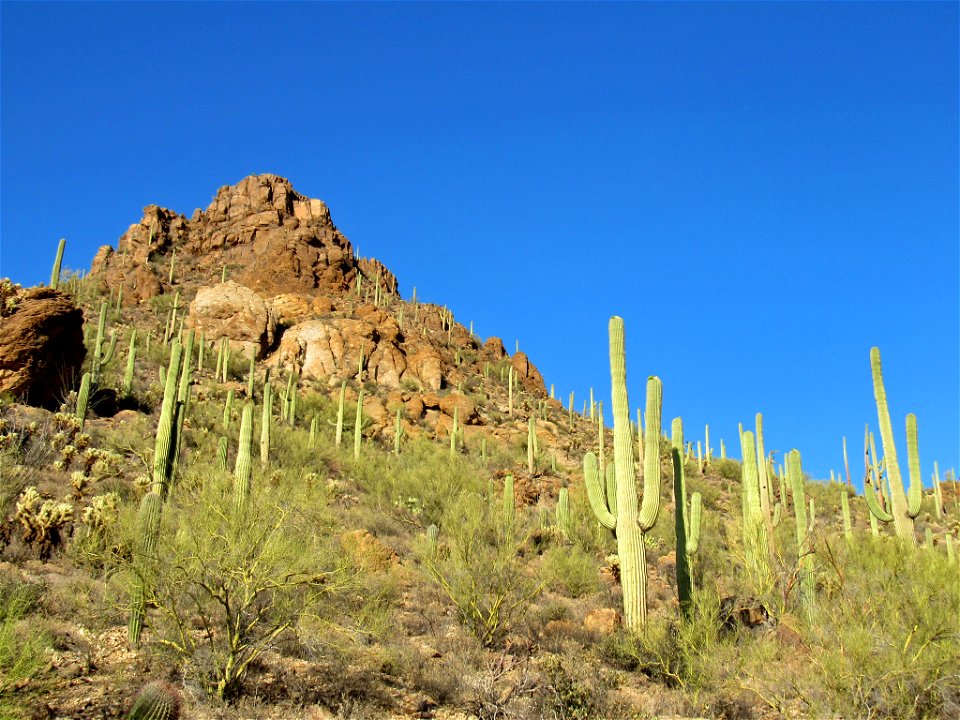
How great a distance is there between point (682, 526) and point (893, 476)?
5.97 meters

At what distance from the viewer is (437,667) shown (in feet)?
30.7

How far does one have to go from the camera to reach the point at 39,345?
2039 cm

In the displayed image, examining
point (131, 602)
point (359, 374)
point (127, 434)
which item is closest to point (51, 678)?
point (131, 602)

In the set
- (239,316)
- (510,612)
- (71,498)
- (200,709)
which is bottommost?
(200,709)

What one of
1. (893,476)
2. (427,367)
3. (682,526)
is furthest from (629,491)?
(427,367)

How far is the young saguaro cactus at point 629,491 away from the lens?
1080cm

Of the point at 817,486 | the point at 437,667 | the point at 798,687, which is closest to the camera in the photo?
the point at 798,687

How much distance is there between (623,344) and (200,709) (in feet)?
27.4

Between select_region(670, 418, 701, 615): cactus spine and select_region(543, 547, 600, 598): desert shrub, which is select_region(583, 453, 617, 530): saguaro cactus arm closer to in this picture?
select_region(670, 418, 701, 615): cactus spine

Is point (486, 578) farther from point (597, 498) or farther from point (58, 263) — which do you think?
point (58, 263)

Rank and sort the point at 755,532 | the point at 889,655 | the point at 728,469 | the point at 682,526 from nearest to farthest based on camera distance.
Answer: the point at 889,655
the point at 755,532
the point at 682,526
the point at 728,469

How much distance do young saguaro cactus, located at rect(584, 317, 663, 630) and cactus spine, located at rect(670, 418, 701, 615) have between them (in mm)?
783

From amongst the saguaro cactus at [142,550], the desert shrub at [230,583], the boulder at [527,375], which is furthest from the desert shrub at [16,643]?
the boulder at [527,375]

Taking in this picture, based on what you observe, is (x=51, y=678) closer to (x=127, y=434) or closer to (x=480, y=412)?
(x=127, y=434)
